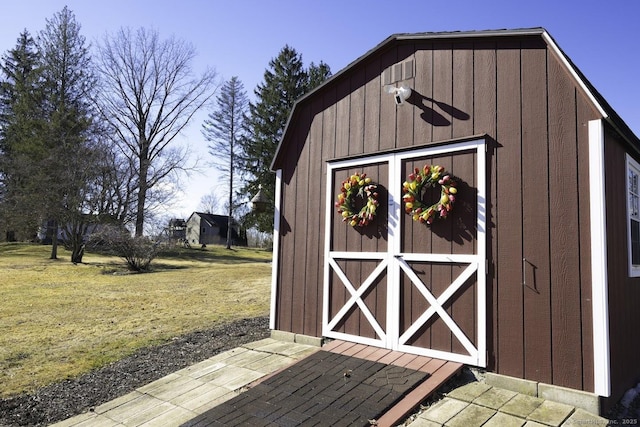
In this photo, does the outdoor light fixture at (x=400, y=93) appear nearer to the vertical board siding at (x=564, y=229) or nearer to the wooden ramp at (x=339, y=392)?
the vertical board siding at (x=564, y=229)

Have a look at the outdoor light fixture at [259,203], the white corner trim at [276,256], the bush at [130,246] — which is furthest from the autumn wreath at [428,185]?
the bush at [130,246]

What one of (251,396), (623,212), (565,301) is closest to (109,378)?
(251,396)

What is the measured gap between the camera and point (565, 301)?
3.37 m

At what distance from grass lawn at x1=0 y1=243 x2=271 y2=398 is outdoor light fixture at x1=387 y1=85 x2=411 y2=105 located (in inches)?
188

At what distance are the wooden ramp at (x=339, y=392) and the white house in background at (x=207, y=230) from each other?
38.6 meters

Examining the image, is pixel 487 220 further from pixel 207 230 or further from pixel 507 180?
pixel 207 230

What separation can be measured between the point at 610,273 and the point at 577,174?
2.81ft

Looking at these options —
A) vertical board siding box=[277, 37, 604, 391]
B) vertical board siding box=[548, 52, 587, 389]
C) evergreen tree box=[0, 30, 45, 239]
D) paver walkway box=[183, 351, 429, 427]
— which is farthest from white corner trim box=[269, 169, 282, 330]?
evergreen tree box=[0, 30, 45, 239]

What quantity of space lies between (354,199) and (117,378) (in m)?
3.34

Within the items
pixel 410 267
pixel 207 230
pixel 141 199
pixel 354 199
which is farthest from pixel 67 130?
pixel 410 267

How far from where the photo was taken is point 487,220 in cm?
382

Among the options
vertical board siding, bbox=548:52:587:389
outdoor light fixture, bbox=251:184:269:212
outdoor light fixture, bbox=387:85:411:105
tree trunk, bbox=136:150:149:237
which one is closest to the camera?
vertical board siding, bbox=548:52:587:389

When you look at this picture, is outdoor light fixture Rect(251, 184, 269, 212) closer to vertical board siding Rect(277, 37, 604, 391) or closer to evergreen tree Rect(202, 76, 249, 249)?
vertical board siding Rect(277, 37, 604, 391)

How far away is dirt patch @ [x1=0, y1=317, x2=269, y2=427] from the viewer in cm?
379
